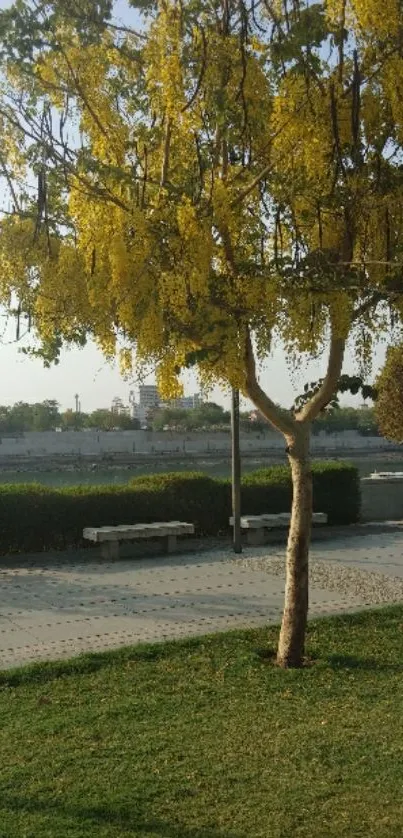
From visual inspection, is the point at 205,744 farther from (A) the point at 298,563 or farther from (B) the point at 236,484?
(B) the point at 236,484

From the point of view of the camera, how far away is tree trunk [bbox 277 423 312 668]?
7035 mm

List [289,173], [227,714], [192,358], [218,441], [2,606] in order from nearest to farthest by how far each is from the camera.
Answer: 1. [227,714]
2. [192,358]
3. [289,173]
4. [2,606]
5. [218,441]

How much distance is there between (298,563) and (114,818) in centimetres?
332

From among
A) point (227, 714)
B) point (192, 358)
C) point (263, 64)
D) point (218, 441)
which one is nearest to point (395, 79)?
point (263, 64)

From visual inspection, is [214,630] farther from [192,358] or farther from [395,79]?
[395,79]

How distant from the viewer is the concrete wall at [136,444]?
251 feet

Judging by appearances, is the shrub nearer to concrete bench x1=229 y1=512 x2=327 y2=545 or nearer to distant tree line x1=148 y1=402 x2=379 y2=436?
concrete bench x1=229 y1=512 x2=327 y2=545

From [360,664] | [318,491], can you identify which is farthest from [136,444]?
[360,664]

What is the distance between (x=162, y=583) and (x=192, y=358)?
521cm

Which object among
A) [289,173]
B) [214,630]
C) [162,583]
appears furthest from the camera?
[162,583]

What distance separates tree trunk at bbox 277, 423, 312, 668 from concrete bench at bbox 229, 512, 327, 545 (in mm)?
6685

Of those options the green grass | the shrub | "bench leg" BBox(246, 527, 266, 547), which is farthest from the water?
the green grass

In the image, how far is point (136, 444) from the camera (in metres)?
81.2

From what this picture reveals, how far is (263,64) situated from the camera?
666 cm
